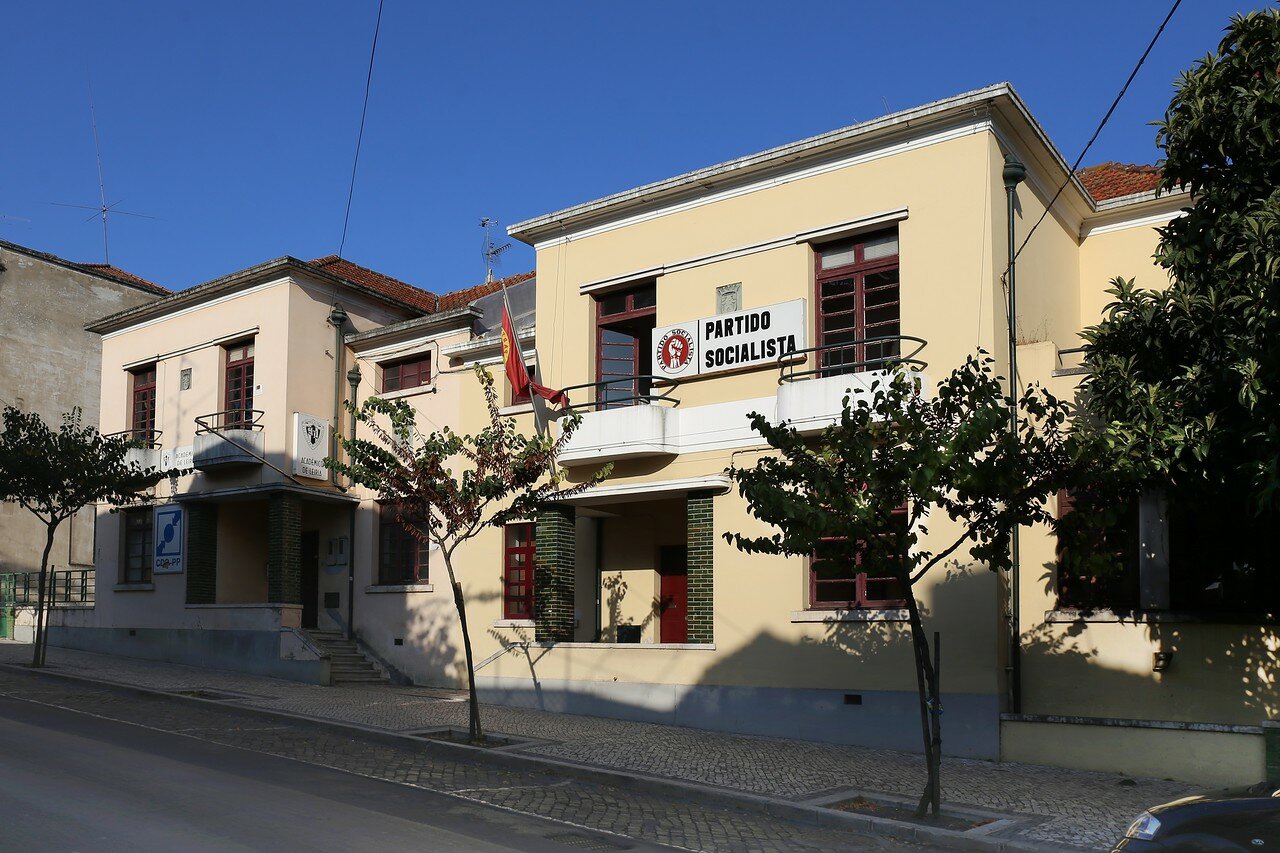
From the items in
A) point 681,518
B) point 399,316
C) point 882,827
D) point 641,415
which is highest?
point 399,316

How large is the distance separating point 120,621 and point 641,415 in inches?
591

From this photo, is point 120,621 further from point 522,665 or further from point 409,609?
point 522,665

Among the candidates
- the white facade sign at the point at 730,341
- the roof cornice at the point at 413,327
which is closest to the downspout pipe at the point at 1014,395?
the white facade sign at the point at 730,341

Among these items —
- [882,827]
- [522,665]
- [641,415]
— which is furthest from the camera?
[522,665]

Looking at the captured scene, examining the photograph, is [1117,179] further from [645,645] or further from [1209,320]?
[645,645]

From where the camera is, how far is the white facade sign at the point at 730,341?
1584 centimetres

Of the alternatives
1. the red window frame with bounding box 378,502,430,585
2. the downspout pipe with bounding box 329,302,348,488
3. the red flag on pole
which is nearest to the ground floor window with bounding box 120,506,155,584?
the downspout pipe with bounding box 329,302,348,488

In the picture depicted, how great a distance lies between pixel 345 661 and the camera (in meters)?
21.6

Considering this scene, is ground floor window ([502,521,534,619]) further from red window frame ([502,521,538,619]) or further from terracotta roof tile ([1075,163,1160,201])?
terracotta roof tile ([1075,163,1160,201])

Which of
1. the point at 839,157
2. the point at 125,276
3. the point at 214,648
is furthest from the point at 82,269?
the point at 839,157

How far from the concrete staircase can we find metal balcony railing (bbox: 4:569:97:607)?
7.79 m

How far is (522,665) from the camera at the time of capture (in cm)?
1833

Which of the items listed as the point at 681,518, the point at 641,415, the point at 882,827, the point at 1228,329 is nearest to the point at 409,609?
the point at 681,518

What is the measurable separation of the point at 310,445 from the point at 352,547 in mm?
2164
